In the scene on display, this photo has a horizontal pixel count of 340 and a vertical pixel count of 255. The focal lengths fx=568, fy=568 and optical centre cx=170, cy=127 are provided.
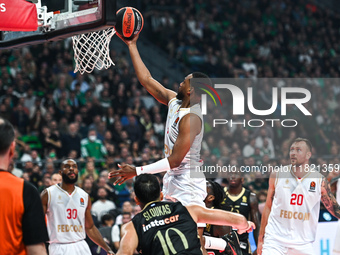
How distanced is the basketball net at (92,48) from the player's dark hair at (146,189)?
248 cm

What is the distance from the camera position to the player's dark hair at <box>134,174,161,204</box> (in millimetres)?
4809

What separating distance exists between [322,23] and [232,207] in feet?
52.9

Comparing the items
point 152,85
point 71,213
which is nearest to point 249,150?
point 71,213

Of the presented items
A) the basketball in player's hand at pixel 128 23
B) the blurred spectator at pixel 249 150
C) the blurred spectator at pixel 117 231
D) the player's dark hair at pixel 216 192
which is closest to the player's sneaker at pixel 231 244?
the player's dark hair at pixel 216 192

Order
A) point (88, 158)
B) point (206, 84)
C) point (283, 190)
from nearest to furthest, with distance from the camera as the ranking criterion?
1. point (206, 84)
2. point (283, 190)
3. point (88, 158)

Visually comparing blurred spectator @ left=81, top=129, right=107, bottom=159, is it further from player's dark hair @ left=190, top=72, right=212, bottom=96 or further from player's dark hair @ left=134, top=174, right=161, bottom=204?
player's dark hair @ left=134, top=174, right=161, bottom=204

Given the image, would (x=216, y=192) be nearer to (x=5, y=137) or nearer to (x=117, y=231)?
(x=117, y=231)

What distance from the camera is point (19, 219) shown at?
3.67 metres

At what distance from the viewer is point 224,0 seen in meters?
22.0

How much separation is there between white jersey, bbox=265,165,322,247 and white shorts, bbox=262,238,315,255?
43 mm

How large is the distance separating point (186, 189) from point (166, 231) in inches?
47.8

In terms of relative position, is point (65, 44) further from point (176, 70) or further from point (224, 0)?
point (224, 0)

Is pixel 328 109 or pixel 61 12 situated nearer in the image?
pixel 61 12

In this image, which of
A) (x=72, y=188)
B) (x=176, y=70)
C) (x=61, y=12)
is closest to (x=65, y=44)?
(x=176, y=70)
